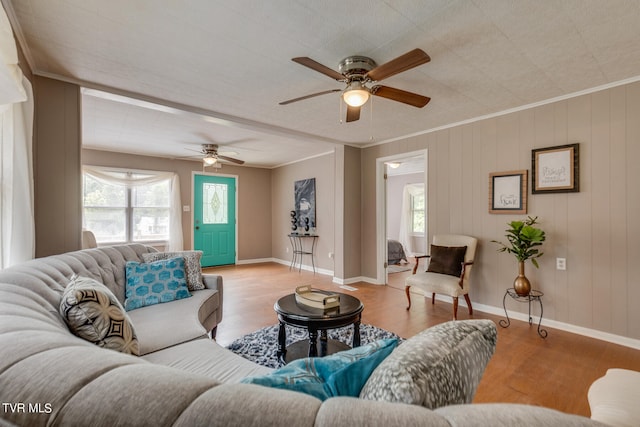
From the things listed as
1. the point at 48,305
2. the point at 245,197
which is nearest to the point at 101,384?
the point at 48,305

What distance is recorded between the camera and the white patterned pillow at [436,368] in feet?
1.97

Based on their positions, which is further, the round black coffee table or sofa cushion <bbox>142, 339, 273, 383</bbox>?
the round black coffee table

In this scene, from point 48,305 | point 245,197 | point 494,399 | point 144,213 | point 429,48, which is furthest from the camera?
point 245,197

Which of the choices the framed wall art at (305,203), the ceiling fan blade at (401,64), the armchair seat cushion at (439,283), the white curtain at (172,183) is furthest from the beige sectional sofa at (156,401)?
the white curtain at (172,183)

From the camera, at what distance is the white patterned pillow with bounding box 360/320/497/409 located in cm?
60

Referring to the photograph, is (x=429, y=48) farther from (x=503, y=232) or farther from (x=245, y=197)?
(x=245, y=197)

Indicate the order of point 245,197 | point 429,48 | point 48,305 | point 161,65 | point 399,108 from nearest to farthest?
1. point 48,305
2. point 429,48
3. point 161,65
4. point 399,108
5. point 245,197

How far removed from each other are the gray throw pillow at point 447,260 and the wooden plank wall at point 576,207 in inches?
15.7

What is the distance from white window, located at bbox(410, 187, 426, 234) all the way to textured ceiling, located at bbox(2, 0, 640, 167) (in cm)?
477

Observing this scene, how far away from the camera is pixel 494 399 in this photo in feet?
6.04

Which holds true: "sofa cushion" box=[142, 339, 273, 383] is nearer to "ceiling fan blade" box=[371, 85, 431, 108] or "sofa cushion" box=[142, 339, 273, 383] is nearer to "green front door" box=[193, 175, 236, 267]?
"ceiling fan blade" box=[371, 85, 431, 108]

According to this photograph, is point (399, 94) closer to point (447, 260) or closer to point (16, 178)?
point (447, 260)

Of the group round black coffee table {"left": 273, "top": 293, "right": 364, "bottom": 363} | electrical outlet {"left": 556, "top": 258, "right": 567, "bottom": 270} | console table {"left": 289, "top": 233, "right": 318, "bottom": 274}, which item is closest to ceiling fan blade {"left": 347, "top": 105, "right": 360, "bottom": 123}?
round black coffee table {"left": 273, "top": 293, "right": 364, "bottom": 363}

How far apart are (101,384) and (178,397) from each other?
143mm
